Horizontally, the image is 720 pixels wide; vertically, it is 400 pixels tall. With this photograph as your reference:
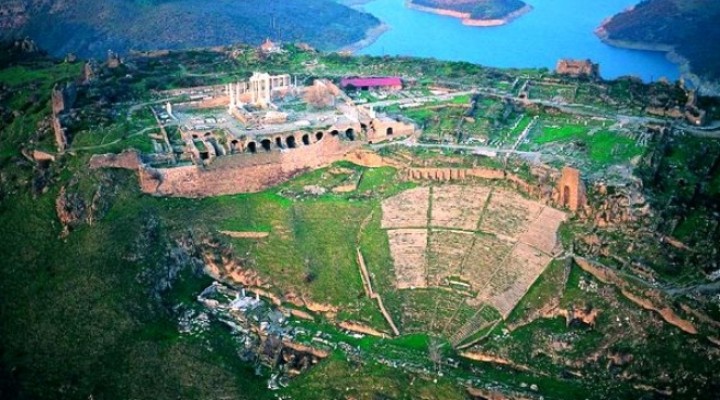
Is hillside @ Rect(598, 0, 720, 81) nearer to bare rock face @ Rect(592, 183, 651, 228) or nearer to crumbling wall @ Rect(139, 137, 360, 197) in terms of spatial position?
bare rock face @ Rect(592, 183, 651, 228)

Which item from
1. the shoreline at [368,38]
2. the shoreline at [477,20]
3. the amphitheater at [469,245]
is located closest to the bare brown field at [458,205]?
the amphitheater at [469,245]

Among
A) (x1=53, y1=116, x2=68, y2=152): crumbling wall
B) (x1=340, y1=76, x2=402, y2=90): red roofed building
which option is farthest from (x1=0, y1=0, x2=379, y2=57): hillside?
(x1=53, y1=116, x2=68, y2=152): crumbling wall

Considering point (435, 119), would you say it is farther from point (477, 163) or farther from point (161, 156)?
point (161, 156)

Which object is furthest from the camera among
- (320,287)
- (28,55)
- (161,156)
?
(28,55)

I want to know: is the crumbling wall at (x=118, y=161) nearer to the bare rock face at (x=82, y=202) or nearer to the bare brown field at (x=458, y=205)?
the bare rock face at (x=82, y=202)

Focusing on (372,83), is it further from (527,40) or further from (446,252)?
(527,40)

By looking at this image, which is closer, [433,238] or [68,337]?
[68,337]

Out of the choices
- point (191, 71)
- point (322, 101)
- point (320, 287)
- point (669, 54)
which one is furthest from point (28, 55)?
point (669, 54)
